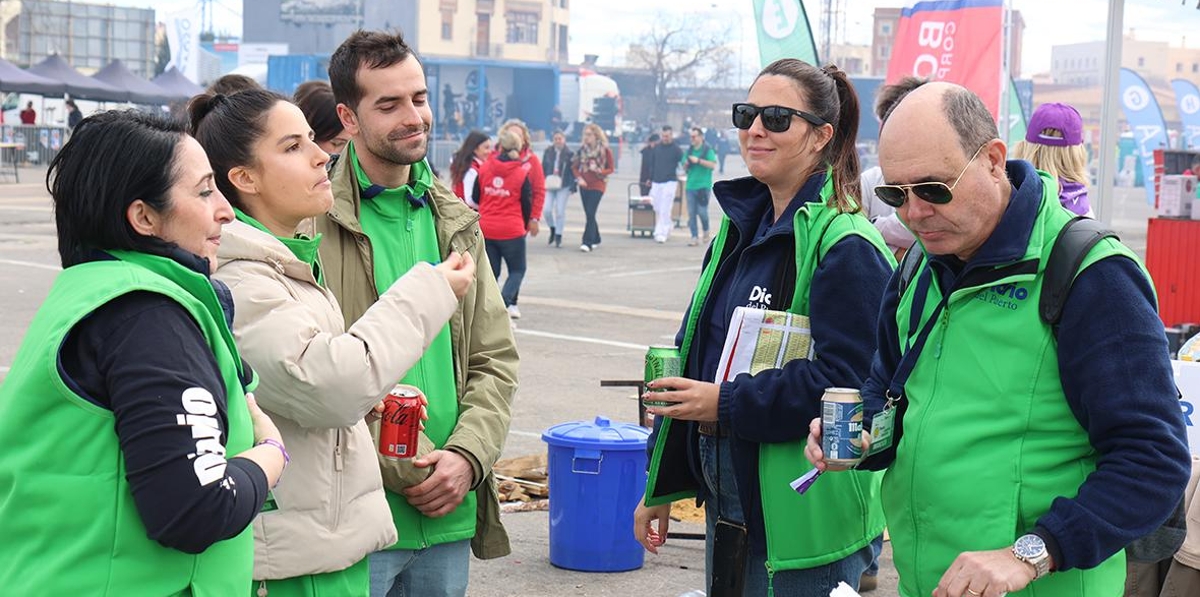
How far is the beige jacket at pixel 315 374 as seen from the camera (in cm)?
281

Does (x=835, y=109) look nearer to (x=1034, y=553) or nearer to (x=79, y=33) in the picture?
(x=1034, y=553)

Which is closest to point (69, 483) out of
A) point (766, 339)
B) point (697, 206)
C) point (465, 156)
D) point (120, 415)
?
point (120, 415)

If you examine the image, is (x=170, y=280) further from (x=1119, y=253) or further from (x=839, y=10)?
(x=839, y=10)

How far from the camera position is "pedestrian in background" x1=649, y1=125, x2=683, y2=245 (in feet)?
77.5

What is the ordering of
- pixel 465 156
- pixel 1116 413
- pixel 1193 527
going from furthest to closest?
pixel 465 156 → pixel 1193 527 → pixel 1116 413

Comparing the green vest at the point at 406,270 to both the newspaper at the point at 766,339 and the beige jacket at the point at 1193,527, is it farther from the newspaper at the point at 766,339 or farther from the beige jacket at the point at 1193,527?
the beige jacket at the point at 1193,527

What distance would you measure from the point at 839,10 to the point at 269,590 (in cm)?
7045

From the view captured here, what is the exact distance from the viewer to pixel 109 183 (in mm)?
2291

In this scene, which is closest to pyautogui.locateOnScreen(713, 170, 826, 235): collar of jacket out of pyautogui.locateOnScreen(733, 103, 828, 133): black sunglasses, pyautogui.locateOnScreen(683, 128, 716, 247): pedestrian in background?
pyautogui.locateOnScreen(733, 103, 828, 133): black sunglasses

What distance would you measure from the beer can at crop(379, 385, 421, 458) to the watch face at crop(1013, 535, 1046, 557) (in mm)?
1422

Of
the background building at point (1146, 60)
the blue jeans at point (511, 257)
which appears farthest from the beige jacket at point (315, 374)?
the background building at point (1146, 60)

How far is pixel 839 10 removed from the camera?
70250mm

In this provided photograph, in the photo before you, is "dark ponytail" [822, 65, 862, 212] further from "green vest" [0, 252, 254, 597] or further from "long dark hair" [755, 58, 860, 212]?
"green vest" [0, 252, 254, 597]

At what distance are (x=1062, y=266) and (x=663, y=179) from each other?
70.2 ft
